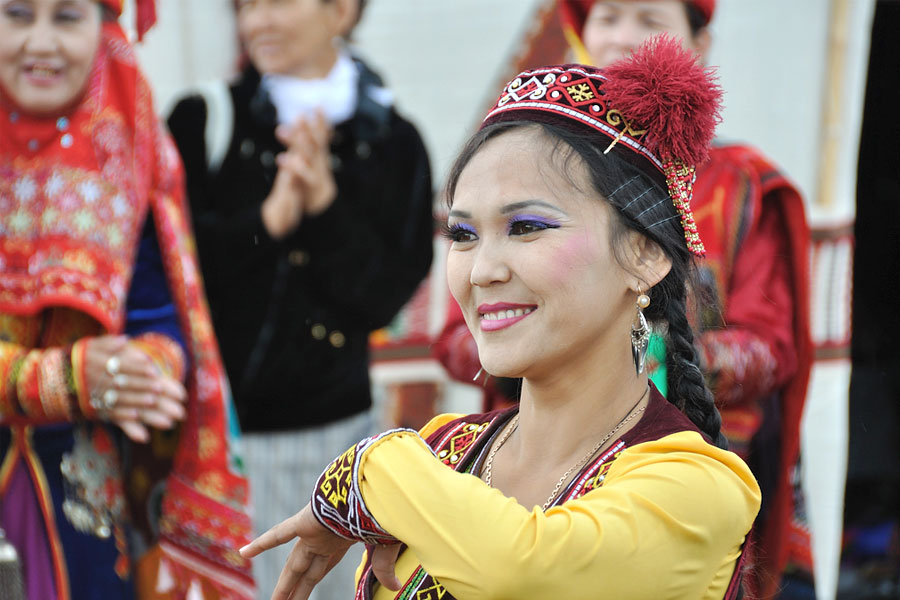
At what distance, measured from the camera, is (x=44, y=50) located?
3.11 meters

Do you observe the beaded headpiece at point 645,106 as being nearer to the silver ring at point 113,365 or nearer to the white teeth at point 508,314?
the white teeth at point 508,314

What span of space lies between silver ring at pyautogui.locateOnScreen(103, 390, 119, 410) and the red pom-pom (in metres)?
1.74

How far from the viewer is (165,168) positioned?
3373 millimetres

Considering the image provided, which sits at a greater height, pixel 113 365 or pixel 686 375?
pixel 686 375

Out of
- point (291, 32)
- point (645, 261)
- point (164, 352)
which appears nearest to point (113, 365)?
point (164, 352)

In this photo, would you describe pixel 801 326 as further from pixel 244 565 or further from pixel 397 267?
pixel 244 565

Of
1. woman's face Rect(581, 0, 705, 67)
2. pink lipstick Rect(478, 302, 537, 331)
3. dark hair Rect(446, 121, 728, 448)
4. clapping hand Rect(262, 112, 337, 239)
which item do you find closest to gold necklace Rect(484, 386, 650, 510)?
dark hair Rect(446, 121, 728, 448)

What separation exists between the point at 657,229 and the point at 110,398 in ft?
5.72

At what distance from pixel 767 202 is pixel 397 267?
1141 mm

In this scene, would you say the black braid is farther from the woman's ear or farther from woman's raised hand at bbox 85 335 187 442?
woman's raised hand at bbox 85 335 187 442

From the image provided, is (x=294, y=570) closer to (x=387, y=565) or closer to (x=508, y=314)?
(x=387, y=565)

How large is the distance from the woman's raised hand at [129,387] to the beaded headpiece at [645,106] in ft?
5.22

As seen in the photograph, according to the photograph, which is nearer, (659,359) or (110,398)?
(659,359)

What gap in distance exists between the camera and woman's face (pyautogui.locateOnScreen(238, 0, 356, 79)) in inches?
153
